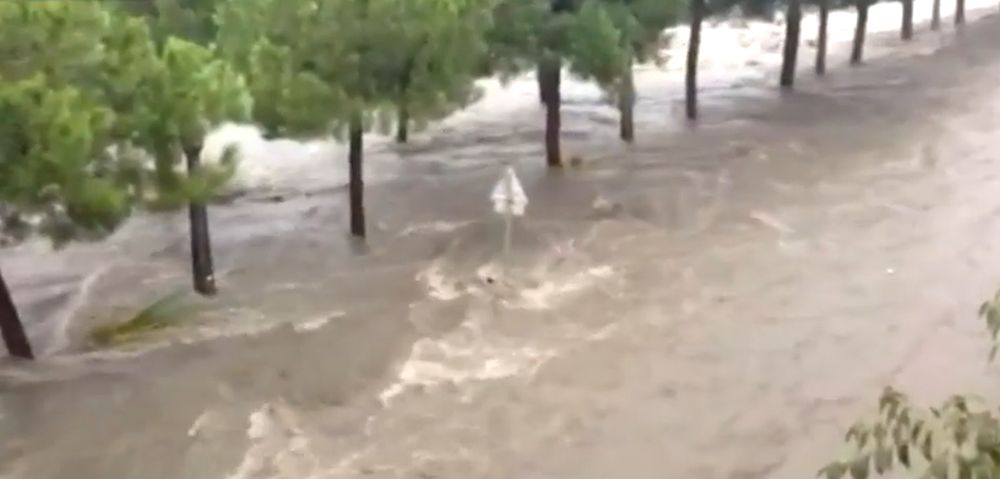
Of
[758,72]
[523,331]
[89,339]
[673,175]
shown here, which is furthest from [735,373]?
[758,72]

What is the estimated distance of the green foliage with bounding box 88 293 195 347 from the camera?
567 centimetres

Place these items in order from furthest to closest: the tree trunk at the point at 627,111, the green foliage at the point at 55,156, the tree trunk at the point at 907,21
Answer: the tree trunk at the point at 907,21 → the tree trunk at the point at 627,111 → the green foliage at the point at 55,156

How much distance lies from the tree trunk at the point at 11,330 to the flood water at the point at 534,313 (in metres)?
0.17

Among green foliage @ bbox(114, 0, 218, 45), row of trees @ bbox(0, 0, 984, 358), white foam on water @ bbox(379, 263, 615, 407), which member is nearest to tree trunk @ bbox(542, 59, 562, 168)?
row of trees @ bbox(0, 0, 984, 358)

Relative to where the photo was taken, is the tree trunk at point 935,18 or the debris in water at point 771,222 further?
the tree trunk at point 935,18

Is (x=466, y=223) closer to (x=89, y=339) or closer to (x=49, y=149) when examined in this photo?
(x=89, y=339)

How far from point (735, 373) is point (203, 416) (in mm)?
2074

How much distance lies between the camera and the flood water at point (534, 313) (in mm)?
4734

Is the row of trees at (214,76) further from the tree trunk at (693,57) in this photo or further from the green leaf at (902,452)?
the green leaf at (902,452)

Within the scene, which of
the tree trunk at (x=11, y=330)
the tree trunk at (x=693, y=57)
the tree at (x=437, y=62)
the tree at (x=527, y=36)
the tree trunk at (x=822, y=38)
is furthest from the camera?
the tree trunk at (x=822, y=38)

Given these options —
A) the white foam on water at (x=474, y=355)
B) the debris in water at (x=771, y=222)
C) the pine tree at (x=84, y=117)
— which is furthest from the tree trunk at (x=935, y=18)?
the pine tree at (x=84, y=117)

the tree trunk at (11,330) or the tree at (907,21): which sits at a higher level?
the tree at (907,21)

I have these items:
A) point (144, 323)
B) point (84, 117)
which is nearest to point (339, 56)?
point (144, 323)

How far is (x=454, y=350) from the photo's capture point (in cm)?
562
